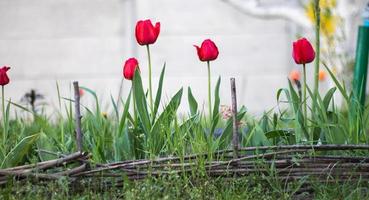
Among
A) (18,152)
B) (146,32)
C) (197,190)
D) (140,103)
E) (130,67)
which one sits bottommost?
(197,190)

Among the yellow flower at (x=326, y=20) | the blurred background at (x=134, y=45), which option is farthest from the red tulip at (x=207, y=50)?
the blurred background at (x=134, y=45)

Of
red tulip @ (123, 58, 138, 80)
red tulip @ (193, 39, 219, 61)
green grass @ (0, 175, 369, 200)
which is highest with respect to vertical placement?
red tulip @ (193, 39, 219, 61)

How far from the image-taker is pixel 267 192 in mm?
2510

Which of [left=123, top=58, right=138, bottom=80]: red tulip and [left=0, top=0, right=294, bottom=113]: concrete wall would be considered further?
[left=0, top=0, right=294, bottom=113]: concrete wall

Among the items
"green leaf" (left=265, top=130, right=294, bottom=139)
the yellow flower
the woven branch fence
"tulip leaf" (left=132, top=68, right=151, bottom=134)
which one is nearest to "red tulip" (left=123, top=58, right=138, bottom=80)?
"tulip leaf" (left=132, top=68, right=151, bottom=134)

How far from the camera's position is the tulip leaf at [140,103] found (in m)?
2.74

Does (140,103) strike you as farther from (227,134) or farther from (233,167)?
(233,167)

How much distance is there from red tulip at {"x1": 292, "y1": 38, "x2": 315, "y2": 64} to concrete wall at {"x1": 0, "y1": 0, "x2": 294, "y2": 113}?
6.79 metres

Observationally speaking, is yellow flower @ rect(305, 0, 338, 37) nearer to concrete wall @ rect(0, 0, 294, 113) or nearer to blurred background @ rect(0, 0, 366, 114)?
blurred background @ rect(0, 0, 366, 114)

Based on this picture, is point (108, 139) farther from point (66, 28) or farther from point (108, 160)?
point (66, 28)

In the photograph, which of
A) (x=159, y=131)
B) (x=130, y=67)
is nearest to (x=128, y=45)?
(x=130, y=67)

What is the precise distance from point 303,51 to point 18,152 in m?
0.94

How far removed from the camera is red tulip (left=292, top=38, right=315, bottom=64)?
2766mm

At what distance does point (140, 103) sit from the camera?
2.76 metres
